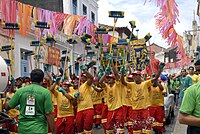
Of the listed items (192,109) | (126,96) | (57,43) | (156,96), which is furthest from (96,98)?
(57,43)

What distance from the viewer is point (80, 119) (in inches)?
300

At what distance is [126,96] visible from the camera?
7980 millimetres

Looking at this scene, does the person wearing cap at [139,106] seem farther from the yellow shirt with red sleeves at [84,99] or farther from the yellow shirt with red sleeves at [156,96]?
the yellow shirt with red sleeves at [156,96]

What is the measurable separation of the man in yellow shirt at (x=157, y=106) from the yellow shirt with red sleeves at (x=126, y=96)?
3.28 ft

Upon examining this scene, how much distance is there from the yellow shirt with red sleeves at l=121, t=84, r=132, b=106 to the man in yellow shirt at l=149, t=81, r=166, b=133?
39.4 inches

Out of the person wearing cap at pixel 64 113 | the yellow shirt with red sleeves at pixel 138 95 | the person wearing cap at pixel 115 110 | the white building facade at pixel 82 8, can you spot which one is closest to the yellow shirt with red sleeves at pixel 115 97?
the person wearing cap at pixel 115 110

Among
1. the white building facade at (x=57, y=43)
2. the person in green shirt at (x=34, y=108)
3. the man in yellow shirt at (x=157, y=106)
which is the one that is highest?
the white building facade at (x=57, y=43)

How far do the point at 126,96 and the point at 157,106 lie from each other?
144 cm

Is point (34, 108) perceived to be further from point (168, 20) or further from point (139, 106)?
point (168, 20)

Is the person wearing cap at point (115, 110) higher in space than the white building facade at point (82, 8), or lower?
lower

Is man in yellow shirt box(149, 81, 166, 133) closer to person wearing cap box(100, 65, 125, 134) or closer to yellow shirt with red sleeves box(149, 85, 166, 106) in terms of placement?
yellow shirt with red sleeves box(149, 85, 166, 106)

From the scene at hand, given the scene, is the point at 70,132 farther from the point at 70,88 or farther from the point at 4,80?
the point at 4,80

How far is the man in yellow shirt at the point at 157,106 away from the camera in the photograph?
8859mm

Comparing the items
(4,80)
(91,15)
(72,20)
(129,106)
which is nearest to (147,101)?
(129,106)
